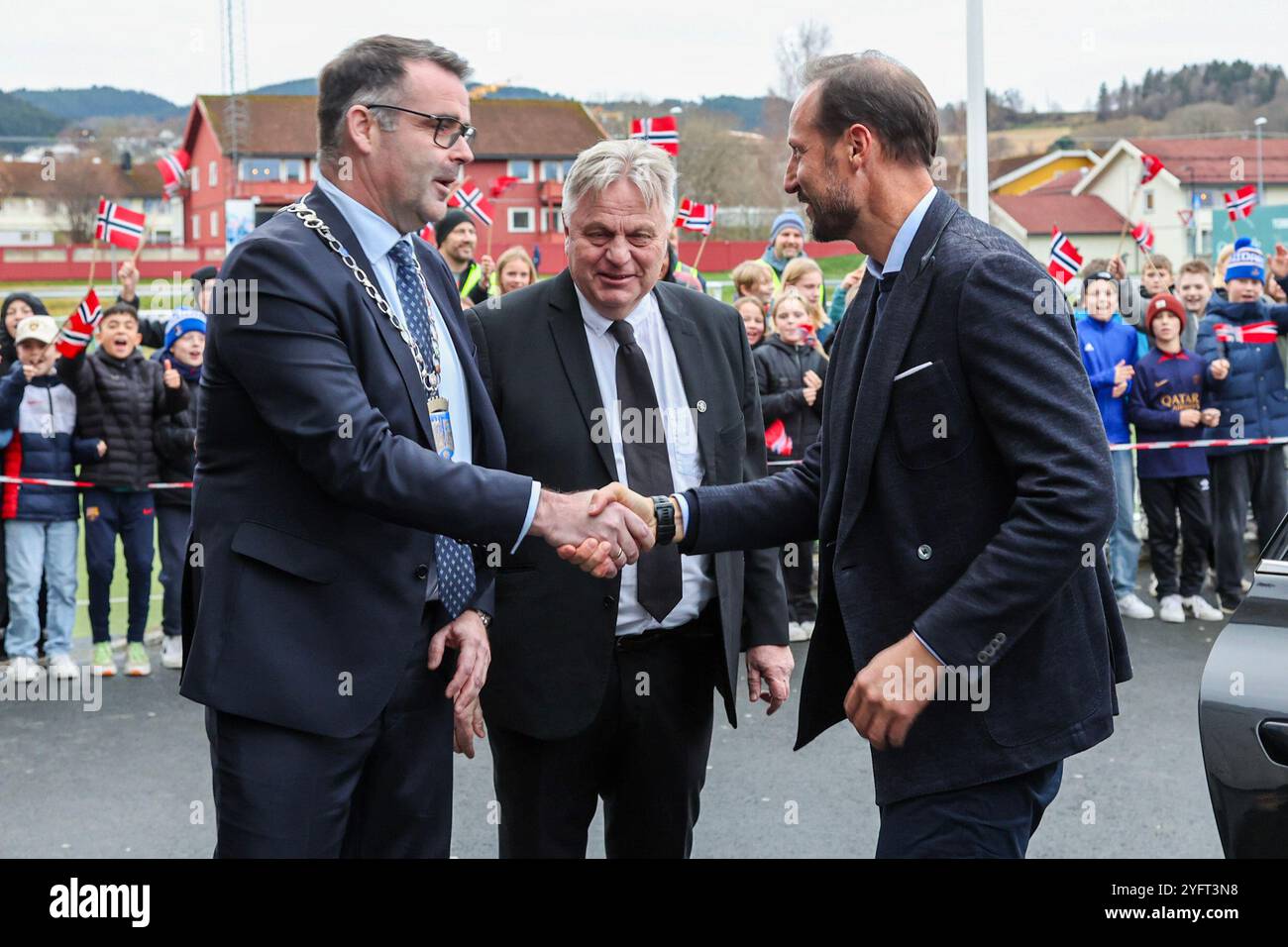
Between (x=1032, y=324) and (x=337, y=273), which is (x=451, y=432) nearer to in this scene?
(x=337, y=273)

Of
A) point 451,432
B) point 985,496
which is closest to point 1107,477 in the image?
point 985,496

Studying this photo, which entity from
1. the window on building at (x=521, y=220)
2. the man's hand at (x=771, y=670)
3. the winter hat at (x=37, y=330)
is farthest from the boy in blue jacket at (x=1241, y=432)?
the window on building at (x=521, y=220)

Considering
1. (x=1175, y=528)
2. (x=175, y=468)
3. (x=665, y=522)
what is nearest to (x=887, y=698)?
(x=665, y=522)

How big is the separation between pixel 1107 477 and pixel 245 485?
175 cm

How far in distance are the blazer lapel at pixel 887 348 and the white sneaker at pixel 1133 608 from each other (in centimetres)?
681

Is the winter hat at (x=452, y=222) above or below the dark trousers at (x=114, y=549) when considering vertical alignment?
above

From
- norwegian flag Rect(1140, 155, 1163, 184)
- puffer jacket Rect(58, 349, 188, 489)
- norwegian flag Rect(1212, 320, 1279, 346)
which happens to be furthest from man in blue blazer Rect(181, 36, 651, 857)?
norwegian flag Rect(1140, 155, 1163, 184)

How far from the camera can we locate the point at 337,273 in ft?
9.48

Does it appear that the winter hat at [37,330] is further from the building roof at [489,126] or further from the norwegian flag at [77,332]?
the building roof at [489,126]

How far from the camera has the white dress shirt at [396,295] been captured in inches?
120

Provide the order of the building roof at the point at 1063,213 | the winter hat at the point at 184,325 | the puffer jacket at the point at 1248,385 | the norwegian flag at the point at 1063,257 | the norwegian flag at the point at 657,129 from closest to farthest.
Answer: the winter hat at the point at 184,325 < the puffer jacket at the point at 1248,385 < the norwegian flag at the point at 657,129 < the norwegian flag at the point at 1063,257 < the building roof at the point at 1063,213

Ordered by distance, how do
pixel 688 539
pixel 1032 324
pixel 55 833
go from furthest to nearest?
pixel 55 833
pixel 688 539
pixel 1032 324

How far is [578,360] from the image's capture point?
361cm

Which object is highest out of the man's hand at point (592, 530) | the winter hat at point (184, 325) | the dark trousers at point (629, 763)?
the winter hat at point (184, 325)
